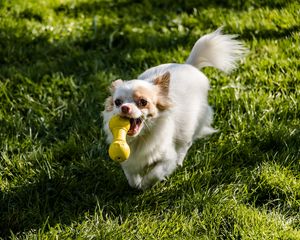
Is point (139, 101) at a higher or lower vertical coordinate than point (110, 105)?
higher

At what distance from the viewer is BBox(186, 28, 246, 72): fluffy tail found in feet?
12.2

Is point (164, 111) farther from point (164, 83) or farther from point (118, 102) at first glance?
point (118, 102)

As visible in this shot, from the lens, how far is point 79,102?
13.2 feet

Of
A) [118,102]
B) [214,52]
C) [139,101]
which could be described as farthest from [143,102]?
Result: [214,52]

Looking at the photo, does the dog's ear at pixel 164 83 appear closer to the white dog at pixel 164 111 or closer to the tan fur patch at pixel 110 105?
the white dog at pixel 164 111

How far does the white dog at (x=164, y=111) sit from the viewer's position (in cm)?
283

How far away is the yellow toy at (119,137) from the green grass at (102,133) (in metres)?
0.41

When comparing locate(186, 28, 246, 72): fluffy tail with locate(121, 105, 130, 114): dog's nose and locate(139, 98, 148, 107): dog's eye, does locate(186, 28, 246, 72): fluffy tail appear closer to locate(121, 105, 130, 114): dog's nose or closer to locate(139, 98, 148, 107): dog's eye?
locate(139, 98, 148, 107): dog's eye

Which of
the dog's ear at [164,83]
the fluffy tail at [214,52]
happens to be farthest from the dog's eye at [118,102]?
the fluffy tail at [214,52]

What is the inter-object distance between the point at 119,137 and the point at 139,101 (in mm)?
227

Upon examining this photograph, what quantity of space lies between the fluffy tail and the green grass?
250mm

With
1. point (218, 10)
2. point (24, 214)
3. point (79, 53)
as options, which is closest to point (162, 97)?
point (24, 214)

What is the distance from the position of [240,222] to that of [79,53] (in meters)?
2.44

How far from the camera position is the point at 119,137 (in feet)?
8.96
